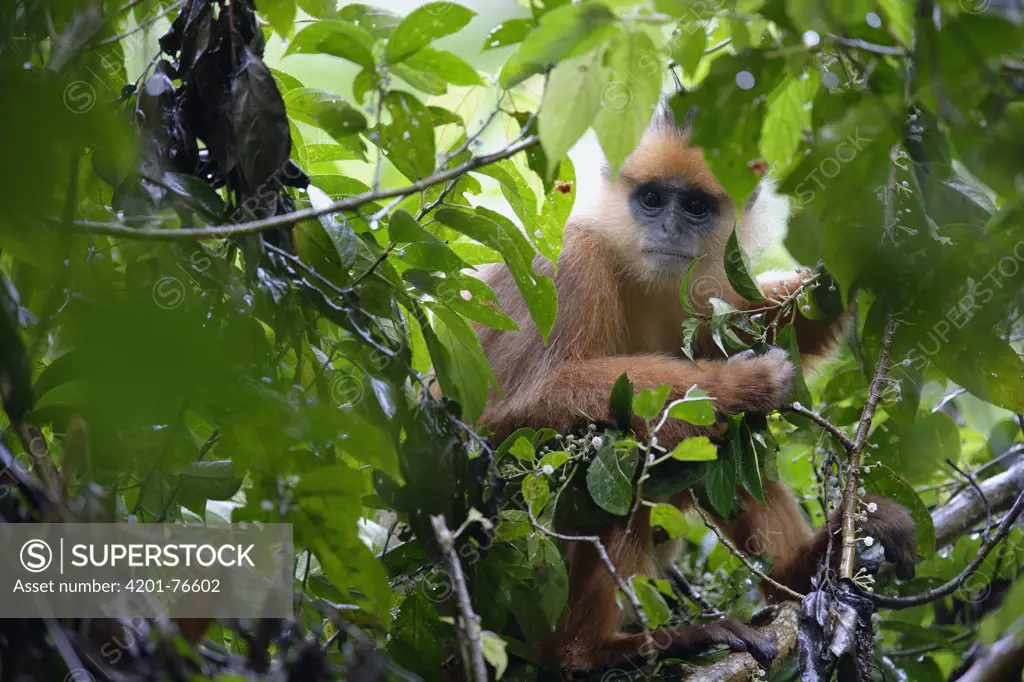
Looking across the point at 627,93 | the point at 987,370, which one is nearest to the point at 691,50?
the point at 627,93

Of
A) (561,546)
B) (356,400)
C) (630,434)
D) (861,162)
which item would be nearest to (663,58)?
(861,162)

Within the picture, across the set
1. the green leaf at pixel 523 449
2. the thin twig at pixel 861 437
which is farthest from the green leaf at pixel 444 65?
the thin twig at pixel 861 437

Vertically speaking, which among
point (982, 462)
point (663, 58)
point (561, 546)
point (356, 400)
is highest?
point (663, 58)

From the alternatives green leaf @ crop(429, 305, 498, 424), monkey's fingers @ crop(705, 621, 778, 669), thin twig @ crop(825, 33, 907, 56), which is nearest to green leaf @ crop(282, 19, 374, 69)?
green leaf @ crop(429, 305, 498, 424)

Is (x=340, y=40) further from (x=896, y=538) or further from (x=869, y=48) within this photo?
(x=896, y=538)

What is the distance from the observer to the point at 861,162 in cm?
180

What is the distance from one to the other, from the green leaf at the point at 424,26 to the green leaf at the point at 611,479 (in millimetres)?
1575

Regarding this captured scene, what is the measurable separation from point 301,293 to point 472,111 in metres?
1.07

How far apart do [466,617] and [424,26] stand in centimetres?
158

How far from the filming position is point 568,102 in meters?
2.03

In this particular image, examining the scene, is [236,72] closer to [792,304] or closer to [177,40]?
[177,40]

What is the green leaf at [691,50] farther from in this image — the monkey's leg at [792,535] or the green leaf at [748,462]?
the monkey's leg at [792,535]

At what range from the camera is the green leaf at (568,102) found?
2016 millimetres

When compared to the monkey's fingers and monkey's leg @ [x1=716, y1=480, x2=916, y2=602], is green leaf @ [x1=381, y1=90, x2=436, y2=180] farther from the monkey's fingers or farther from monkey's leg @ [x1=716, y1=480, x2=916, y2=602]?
monkey's leg @ [x1=716, y1=480, x2=916, y2=602]
